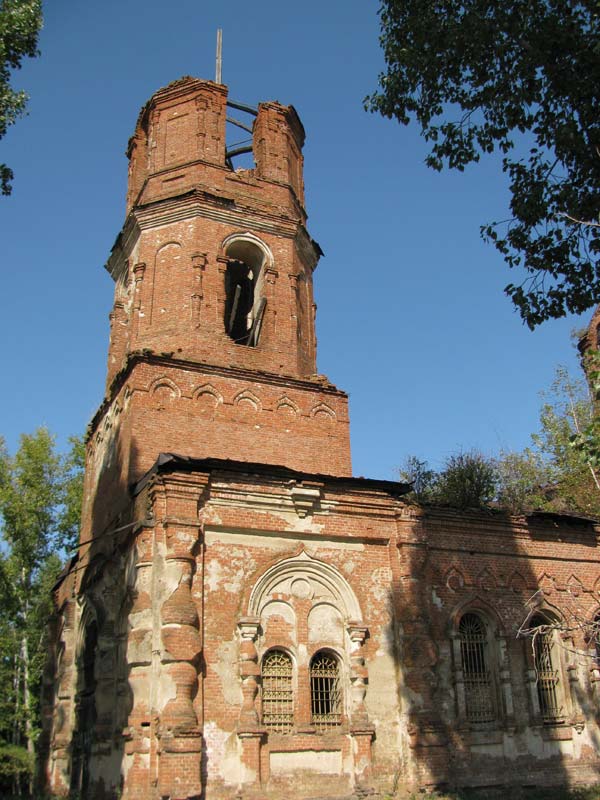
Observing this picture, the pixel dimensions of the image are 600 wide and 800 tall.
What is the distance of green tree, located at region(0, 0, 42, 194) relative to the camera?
35.7ft

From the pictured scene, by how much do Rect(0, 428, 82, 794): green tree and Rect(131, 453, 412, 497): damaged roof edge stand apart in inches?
583

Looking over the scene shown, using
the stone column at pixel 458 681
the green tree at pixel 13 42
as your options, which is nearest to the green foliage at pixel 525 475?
the stone column at pixel 458 681

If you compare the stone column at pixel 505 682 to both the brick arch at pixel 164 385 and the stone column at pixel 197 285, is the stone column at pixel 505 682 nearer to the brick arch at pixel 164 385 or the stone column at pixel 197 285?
the brick arch at pixel 164 385

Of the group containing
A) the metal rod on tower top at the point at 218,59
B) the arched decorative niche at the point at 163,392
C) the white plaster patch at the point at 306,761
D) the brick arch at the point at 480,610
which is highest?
the metal rod on tower top at the point at 218,59

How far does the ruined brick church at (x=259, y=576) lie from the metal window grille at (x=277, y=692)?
0.11 feet

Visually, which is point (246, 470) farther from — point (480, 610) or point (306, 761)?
point (480, 610)

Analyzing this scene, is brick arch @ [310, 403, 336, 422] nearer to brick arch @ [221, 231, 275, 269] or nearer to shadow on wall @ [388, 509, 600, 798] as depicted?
shadow on wall @ [388, 509, 600, 798]

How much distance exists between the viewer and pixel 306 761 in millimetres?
12125

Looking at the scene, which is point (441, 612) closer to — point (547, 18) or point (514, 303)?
point (514, 303)

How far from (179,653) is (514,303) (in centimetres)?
710

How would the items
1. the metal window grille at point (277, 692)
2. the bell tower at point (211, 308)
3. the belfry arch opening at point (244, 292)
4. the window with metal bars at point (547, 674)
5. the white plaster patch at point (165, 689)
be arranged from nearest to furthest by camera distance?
the white plaster patch at point (165, 689) → the metal window grille at point (277, 692) → the bell tower at point (211, 308) → the window with metal bars at point (547, 674) → the belfry arch opening at point (244, 292)

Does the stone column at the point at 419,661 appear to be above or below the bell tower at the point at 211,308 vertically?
below

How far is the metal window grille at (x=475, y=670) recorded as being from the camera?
14312 mm

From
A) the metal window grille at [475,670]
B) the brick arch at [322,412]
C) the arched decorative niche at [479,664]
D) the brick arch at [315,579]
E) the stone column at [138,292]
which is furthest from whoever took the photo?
the stone column at [138,292]
